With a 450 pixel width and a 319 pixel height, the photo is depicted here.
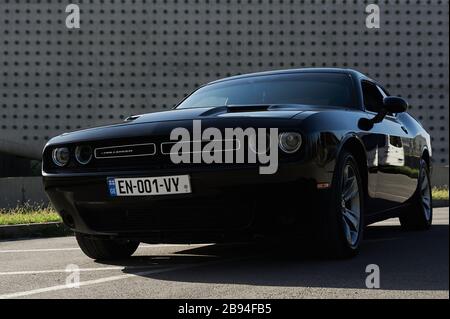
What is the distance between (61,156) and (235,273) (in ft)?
4.46

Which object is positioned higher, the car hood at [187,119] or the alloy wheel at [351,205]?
the car hood at [187,119]

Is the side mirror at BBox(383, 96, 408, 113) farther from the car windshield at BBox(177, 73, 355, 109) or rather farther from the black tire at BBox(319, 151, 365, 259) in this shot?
the black tire at BBox(319, 151, 365, 259)

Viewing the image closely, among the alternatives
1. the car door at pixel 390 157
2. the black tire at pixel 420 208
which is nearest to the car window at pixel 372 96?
the car door at pixel 390 157

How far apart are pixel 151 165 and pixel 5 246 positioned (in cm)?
347

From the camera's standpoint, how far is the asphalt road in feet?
9.92

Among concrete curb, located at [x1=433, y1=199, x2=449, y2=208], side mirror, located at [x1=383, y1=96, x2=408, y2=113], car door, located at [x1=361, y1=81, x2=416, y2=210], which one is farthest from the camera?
concrete curb, located at [x1=433, y1=199, x2=449, y2=208]

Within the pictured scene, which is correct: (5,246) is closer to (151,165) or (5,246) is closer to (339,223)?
(151,165)

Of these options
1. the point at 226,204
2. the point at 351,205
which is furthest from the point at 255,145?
the point at 351,205

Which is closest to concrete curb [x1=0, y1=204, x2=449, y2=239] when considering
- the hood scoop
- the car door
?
the car door

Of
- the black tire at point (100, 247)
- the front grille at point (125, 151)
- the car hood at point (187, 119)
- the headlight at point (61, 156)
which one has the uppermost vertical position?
the car hood at point (187, 119)

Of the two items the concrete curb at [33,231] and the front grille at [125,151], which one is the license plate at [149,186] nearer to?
the front grille at [125,151]

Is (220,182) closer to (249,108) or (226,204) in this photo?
(226,204)

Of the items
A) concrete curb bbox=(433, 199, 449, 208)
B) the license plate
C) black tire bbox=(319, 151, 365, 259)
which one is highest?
the license plate

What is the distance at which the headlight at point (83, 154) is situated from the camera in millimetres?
3973
